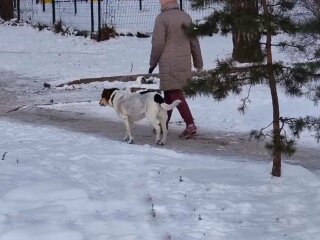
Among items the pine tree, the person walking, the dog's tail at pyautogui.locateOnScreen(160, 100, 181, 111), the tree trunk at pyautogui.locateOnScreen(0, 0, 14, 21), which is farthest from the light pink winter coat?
the tree trunk at pyautogui.locateOnScreen(0, 0, 14, 21)

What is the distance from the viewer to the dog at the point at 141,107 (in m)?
8.81

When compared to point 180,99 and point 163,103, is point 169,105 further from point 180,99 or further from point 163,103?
point 180,99

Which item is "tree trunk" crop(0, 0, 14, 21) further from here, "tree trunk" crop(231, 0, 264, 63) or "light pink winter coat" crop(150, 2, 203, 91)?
"tree trunk" crop(231, 0, 264, 63)

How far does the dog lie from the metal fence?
574 inches

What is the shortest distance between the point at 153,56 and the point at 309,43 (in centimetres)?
291

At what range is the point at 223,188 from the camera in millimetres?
6430

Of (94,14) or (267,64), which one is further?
(94,14)

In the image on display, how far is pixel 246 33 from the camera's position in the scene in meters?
6.14

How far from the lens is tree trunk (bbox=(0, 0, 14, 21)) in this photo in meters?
28.2

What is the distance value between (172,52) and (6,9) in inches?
820

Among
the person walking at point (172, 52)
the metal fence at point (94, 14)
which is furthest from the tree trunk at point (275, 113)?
the metal fence at point (94, 14)

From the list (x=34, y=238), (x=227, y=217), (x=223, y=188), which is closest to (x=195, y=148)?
(x=223, y=188)

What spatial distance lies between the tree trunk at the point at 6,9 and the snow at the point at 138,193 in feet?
62.9

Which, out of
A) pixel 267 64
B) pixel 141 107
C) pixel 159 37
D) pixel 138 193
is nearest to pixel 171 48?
pixel 159 37
